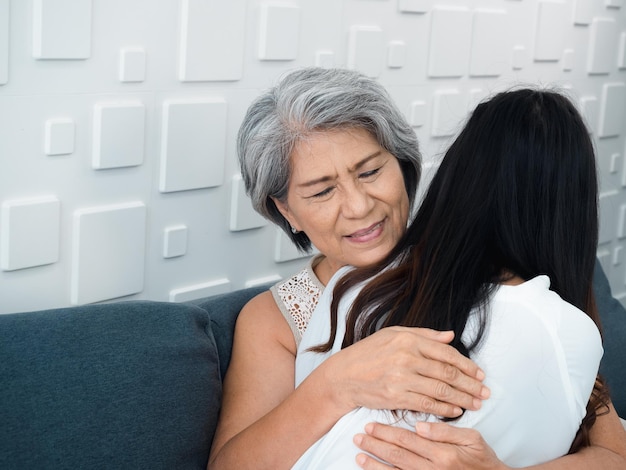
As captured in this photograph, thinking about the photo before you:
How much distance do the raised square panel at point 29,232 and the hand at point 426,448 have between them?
81cm

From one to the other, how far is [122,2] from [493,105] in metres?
0.81

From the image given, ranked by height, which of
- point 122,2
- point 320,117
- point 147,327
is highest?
point 122,2

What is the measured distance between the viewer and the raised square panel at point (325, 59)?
7.70 feet

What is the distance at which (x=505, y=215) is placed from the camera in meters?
1.43

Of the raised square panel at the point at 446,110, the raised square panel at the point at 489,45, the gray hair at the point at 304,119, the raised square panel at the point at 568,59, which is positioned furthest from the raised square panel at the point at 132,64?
the raised square panel at the point at 568,59

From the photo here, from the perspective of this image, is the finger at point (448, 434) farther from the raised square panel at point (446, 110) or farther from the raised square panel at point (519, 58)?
the raised square panel at point (519, 58)

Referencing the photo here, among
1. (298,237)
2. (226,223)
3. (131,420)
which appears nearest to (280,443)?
(131,420)

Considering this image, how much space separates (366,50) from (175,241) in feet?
2.51

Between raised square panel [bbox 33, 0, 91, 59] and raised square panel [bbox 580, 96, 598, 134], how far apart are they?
2.09 meters

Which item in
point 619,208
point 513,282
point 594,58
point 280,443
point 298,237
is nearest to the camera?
point 513,282

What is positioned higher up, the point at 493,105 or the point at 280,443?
the point at 493,105

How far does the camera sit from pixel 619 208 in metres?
3.71

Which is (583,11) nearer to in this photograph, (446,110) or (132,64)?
(446,110)

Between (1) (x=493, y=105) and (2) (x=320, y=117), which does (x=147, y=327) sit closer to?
(2) (x=320, y=117)
